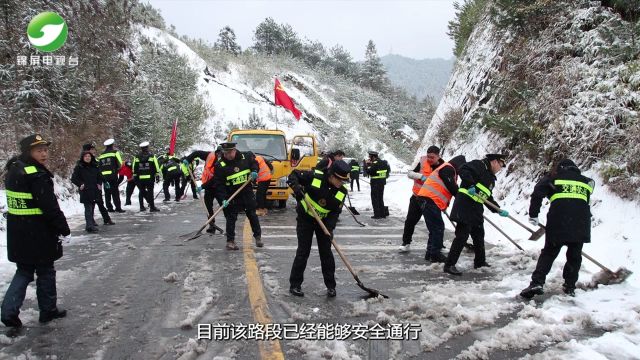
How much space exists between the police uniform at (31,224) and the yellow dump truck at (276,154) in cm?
836

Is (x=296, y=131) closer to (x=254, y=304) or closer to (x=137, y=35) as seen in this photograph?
(x=137, y=35)

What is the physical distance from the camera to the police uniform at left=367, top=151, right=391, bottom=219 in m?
12.0

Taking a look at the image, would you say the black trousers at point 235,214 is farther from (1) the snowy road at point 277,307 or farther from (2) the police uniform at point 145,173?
(2) the police uniform at point 145,173

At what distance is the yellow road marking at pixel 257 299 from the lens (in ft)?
12.8

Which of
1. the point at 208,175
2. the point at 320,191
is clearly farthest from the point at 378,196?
the point at 320,191

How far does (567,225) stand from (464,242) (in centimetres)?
145

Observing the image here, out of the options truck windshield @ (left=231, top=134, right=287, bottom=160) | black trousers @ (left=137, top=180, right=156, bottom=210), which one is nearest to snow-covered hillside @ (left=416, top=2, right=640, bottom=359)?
truck windshield @ (left=231, top=134, right=287, bottom=160)

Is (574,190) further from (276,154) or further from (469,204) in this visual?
(276,154)

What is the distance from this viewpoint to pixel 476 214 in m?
6.66

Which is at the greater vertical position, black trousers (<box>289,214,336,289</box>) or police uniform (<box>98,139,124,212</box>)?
police uniform (<box>98,139,124,212</box>)

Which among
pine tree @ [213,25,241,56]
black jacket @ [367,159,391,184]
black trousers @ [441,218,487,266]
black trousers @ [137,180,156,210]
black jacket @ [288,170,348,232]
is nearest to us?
black jacket @ [288,170,348,232]

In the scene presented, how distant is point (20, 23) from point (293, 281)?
15.2m

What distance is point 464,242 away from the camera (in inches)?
259

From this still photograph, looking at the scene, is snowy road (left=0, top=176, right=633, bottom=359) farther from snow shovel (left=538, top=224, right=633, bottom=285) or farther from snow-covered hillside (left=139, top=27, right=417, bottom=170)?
snow-covered hillside (left=139, top=27, right=417, bottom=170)
